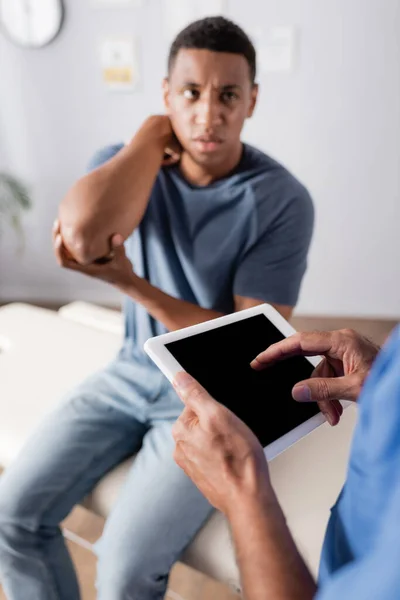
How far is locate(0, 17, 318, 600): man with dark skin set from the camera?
839 millimetres

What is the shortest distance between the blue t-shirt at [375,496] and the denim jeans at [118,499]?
463 mm

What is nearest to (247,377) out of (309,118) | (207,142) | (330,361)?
(330,361)

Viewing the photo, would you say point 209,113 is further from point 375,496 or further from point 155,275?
point 375,496

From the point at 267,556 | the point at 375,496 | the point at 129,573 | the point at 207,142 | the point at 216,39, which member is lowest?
the point at 129,573

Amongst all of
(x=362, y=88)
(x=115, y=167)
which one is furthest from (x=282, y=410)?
(x=362, y=88)

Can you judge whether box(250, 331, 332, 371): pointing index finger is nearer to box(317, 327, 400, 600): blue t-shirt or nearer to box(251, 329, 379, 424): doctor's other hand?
box(251, 329, 379, 424): doctor's other hand

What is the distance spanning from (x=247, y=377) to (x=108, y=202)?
45cm

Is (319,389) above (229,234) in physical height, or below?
below

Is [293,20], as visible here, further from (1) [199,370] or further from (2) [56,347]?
(1) [199,370]

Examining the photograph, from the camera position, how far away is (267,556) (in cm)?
46

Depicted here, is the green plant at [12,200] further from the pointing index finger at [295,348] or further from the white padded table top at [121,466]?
the pointing index finger at [295,348]

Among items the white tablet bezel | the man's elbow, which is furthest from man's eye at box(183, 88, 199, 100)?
the white tablet bezel

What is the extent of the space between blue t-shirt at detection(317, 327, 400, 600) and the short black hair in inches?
31.8

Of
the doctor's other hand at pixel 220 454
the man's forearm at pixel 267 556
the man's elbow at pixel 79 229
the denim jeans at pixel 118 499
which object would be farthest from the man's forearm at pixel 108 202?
the man's forearm at pixel 267 556
